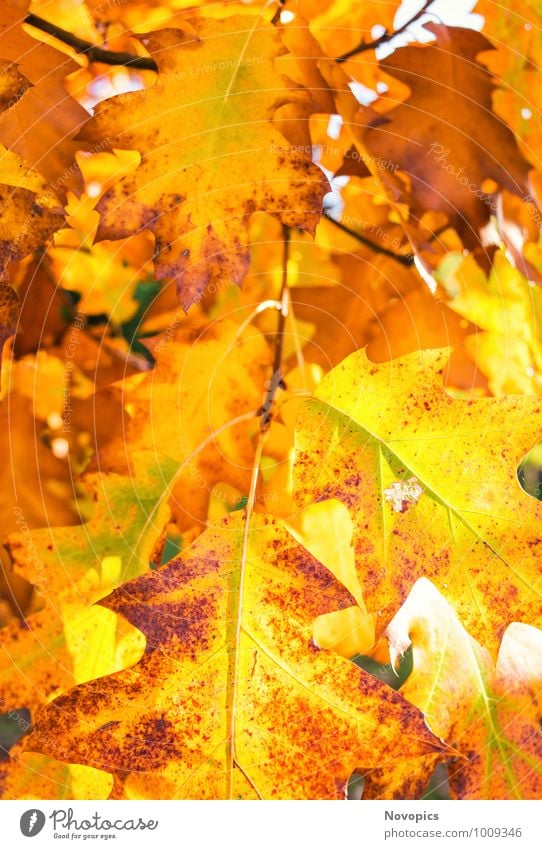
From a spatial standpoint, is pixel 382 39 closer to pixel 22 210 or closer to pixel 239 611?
pixel 22 210

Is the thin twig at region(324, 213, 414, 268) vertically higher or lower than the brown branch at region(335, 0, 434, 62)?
lower

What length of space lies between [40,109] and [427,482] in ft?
1.21

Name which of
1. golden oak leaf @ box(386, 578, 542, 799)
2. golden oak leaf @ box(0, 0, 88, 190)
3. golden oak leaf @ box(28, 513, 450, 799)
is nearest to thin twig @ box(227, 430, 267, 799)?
golden oak leaf @ box(28, 513, 450, 799)

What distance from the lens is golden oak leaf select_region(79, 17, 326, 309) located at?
44 centimetres

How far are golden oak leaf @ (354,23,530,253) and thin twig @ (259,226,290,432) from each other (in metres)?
0.09

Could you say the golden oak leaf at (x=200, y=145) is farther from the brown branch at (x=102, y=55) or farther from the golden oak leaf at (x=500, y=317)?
the golden oak leaf at (x=500, y=317)

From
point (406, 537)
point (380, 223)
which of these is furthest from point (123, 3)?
point (406, 537)

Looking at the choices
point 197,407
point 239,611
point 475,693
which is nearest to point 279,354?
point 197,407

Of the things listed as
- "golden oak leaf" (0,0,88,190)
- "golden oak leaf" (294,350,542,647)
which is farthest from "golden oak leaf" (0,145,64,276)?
"golden oak leaf" (294,350,542,647)

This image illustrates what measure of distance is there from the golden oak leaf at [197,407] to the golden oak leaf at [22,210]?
0.11 metres
